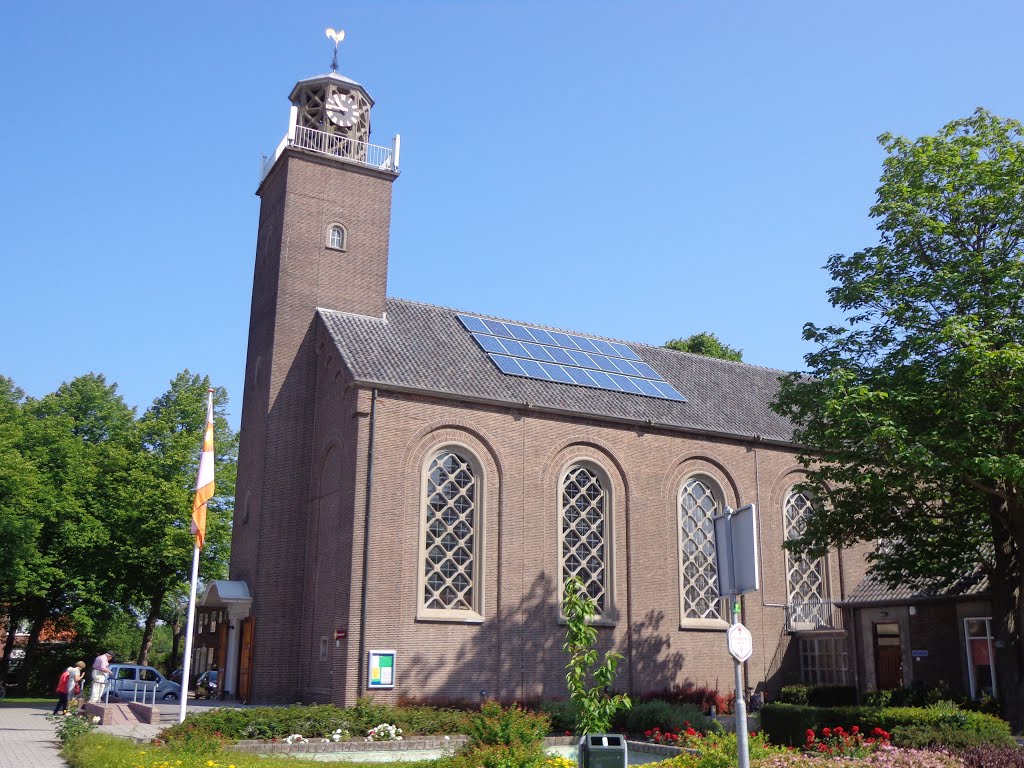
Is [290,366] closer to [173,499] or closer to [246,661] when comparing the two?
[246,661]

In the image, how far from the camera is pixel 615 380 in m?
31.4

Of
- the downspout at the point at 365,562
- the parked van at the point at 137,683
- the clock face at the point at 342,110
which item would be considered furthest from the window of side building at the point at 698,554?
the parked van at the point at 137,683

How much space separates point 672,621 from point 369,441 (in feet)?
36.2

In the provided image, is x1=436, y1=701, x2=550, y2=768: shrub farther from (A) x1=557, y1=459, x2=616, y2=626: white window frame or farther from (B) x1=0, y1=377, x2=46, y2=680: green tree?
(B) x1=0, y1=377, x2=46, y2=680: green tree

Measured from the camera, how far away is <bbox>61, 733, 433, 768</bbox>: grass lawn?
13.8 metres

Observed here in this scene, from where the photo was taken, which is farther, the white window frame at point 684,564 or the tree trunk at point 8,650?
the tree trunk at point 8,650

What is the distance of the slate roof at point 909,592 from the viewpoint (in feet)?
82.7

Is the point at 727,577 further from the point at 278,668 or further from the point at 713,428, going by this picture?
the point at 713,428

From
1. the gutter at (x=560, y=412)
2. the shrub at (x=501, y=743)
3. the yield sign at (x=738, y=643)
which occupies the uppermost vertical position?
the gutter at (x=560, y=412)

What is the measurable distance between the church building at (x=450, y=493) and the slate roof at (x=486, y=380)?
0.10 m

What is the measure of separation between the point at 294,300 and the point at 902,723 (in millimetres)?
20824

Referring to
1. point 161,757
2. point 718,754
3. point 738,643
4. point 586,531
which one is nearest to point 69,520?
point 586,531

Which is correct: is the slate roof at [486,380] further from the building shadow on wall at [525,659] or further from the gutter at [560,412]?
the building shadow on wall at [525,659]

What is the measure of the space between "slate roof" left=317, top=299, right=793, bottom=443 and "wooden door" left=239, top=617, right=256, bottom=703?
8589 millimetres
